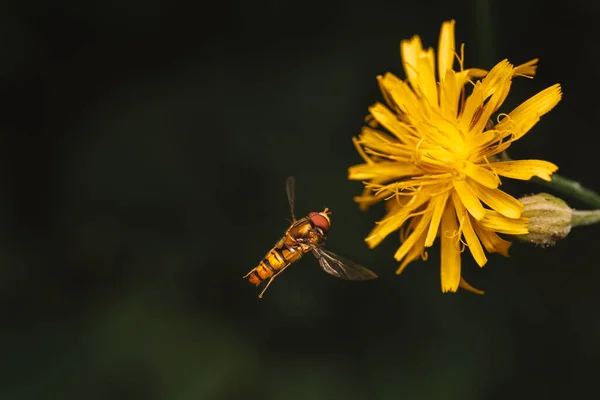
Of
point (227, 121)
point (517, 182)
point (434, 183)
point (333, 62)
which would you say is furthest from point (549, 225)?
point (227, 121)

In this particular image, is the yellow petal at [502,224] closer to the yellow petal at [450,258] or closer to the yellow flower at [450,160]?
the yellow flower at [450,160]

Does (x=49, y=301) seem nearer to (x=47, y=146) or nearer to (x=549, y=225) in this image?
(x=47, y=146)

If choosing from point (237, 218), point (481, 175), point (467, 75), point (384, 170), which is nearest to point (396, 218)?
point (384, 170)

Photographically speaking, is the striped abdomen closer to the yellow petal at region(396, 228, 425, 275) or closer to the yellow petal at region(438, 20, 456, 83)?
the yellow petal at region(396, 228, 425, 275)

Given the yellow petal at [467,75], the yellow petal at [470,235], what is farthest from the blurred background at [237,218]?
the yellow petal at [470,235]

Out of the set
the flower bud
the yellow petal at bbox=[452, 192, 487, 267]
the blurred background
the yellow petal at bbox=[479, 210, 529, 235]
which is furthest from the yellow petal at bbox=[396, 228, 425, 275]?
the blurred background
